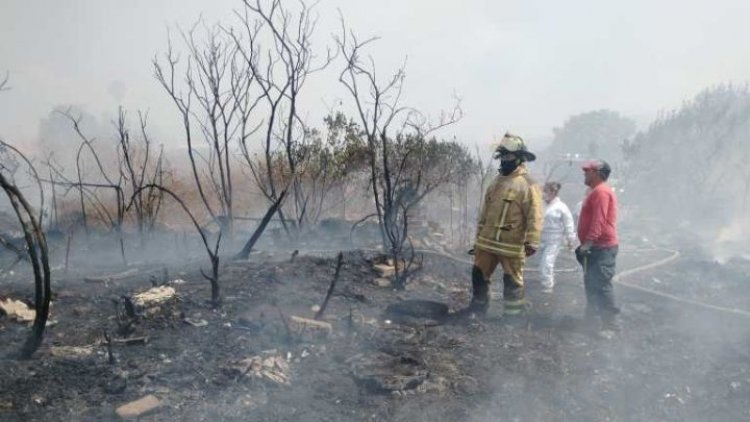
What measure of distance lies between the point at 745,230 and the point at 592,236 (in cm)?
1306

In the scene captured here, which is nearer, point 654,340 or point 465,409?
point 465,409

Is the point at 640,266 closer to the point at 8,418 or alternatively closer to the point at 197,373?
the point at 197,373

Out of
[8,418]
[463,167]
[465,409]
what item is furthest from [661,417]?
[463,167]

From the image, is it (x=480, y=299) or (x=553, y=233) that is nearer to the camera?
(x=480, y=299)

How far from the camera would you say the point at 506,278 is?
5277 mm

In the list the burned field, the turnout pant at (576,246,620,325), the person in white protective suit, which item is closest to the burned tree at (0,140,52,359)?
the burned field

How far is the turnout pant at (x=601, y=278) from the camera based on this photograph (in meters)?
5.22

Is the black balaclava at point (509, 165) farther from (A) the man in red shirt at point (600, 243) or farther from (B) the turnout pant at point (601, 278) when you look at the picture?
(B) the turnout pant at point (601, 278)

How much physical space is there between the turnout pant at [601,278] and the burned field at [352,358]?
0.86 feet

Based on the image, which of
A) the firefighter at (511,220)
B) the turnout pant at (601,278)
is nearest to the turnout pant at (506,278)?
the firefighter at (511,220)

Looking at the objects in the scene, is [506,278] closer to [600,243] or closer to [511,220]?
[511,220]

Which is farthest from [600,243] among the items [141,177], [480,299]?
[141,177]

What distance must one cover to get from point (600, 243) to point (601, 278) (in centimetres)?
33

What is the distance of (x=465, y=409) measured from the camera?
3715 millimetres
